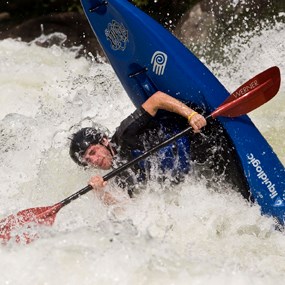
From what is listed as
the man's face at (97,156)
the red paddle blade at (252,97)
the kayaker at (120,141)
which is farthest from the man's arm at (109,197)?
the red paddle blade at (252,97)

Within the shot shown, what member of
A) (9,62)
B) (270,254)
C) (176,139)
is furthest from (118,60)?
(9,62)

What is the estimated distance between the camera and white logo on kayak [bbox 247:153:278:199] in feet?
11.7

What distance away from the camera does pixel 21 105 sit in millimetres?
5574

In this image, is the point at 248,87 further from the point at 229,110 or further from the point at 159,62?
the point at 159,62

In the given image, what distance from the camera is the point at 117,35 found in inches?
158

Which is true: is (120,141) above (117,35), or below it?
below

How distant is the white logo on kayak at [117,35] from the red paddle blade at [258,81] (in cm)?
86

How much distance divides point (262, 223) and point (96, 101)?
6.60 feet

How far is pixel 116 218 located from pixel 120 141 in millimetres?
501

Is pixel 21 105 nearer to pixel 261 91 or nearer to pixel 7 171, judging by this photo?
pixel 7 171

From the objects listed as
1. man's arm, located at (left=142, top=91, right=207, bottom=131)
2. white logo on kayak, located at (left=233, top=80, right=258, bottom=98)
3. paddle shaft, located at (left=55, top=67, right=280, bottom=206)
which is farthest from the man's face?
white logo on kayak, located at (left=233, top=80, right=258, bottom=98)

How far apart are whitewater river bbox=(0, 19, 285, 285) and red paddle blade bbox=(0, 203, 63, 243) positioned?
0.10 m

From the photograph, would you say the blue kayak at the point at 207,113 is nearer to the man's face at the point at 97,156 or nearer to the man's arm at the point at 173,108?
the man's arm at the point at 173,108

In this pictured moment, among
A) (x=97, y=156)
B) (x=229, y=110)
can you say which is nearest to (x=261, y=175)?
(x=229, y=110)
